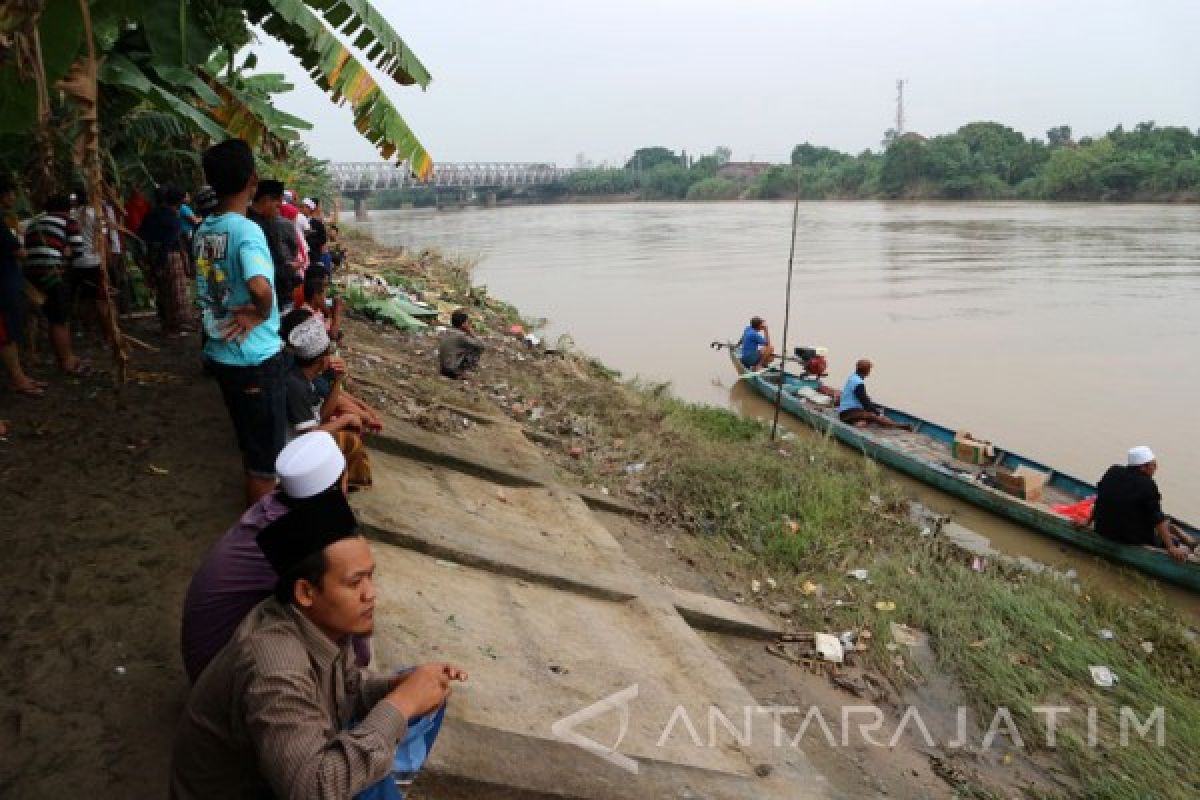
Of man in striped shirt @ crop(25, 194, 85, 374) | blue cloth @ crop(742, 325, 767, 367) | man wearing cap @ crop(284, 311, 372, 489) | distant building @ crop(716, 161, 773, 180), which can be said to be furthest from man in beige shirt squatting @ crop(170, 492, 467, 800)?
distant building @ crop(716, 161, 773, 180)

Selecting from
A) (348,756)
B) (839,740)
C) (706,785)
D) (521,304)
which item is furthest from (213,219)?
(521,304)

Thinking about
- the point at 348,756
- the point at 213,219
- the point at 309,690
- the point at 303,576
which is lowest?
the point at 348,756

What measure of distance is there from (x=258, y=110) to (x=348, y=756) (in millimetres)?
5526

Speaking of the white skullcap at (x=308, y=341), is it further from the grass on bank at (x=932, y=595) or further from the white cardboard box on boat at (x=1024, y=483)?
the white cardboard box on boat at (x=1024, y=483)

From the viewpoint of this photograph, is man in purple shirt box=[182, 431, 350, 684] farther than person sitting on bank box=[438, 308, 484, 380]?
No

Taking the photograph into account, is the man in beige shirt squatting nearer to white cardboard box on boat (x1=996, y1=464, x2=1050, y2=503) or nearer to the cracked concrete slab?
the cracked concrete slab

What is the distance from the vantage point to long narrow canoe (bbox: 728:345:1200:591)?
6.80 meters

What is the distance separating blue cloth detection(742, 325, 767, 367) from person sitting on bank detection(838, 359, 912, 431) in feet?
8.34

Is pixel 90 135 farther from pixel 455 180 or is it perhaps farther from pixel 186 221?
pixel 455 180

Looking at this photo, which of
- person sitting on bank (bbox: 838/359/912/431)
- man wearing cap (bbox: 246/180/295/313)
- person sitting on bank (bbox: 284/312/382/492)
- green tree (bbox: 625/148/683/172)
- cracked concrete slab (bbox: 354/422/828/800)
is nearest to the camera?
cracked concrete slab (bbox: 354/422/828/800)

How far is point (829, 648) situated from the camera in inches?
194

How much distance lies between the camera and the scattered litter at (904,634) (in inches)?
201

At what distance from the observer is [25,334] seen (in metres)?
5.54

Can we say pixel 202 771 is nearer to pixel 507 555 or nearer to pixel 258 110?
pixel 507 555
